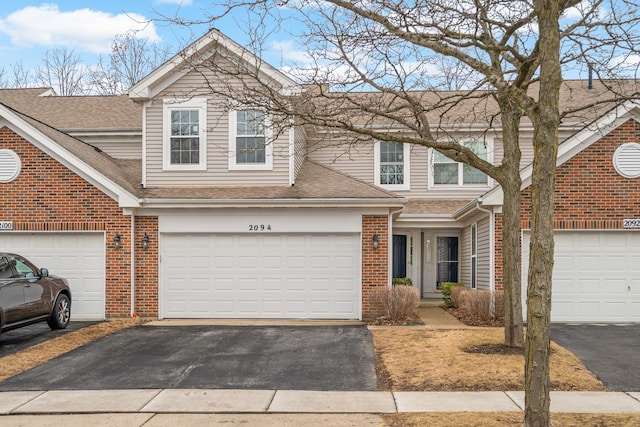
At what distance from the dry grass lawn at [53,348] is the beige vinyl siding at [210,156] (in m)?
3.76

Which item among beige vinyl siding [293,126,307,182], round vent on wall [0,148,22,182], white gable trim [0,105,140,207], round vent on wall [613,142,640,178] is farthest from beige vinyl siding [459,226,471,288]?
round vent on wall [0,148,22,182]

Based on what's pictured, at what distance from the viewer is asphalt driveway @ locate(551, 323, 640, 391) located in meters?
8.98

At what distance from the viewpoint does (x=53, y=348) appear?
1132 centimetres

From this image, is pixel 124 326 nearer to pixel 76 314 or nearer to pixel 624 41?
pixel 76 314

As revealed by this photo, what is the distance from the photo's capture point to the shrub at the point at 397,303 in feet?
45.8

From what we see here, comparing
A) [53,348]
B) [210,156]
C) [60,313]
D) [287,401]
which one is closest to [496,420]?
[287,401]

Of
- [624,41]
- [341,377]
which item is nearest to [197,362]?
[341,377]

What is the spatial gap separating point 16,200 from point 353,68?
9.07 m

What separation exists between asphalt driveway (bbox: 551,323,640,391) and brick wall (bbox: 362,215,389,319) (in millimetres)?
3966

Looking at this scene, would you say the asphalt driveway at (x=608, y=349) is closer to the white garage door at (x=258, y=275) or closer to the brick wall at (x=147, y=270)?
the white garage door at (x=258, y=275)

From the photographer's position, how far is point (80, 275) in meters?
14.8

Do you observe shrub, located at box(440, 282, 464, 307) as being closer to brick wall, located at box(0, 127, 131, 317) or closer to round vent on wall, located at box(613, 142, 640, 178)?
round vent on wall, located at box(613, 142, 640, 178)

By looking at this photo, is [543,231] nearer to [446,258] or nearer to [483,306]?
[483,306]

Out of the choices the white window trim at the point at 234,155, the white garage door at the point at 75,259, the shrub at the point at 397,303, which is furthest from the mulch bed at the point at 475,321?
the white garage door at the point at 75,259
